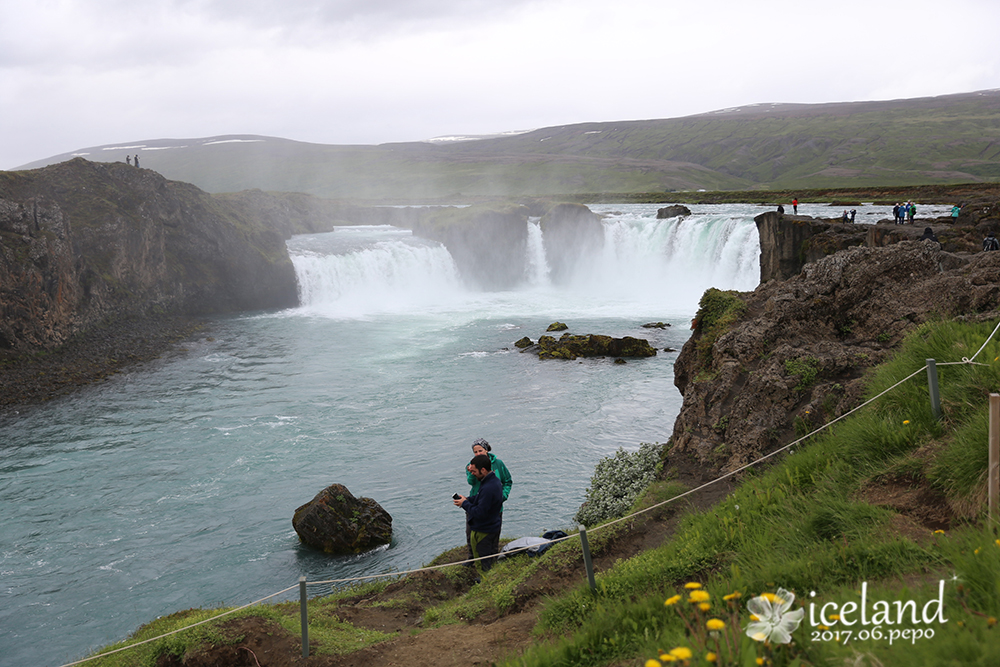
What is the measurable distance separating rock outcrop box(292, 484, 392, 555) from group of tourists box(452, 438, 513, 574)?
563 centimetres

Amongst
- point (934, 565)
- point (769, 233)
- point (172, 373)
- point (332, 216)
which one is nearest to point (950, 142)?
point (332, 216)

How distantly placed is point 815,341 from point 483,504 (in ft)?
19.7

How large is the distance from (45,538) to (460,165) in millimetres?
182369

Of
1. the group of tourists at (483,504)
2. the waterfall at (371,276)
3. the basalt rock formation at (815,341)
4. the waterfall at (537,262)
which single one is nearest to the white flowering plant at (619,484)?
the basalt rock formation at (815,341)

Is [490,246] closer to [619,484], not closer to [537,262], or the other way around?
[537,262]

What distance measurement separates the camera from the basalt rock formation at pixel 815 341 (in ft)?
30.2

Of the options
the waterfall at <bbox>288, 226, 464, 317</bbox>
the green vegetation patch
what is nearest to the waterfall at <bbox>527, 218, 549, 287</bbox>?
the waterfall at <bbox>288, 226, 464, 317</bbox>

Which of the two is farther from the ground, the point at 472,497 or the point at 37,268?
the point at 37,268

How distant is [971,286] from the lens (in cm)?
922

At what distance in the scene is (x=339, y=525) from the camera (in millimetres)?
14414

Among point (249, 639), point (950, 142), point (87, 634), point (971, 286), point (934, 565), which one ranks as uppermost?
point (950, 142)

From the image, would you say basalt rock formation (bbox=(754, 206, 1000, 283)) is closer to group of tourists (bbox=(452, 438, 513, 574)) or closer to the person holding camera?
the person holding camera

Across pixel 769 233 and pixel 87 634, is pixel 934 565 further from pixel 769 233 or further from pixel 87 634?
pixel 769 233

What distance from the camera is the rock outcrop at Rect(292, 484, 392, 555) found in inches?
566
